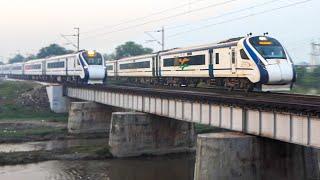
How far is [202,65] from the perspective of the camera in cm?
4172

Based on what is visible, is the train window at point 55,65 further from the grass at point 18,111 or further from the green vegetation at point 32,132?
the green vegetation at point 32,132

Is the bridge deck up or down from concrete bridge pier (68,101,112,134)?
up

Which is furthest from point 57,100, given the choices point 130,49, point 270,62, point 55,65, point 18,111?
point 130,49

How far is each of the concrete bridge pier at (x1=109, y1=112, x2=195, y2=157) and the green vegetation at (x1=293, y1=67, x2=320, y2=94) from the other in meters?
42.9

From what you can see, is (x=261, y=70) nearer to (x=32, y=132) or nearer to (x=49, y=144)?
Answer: (x=49, y=144)

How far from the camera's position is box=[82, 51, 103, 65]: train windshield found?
59906 millimetres

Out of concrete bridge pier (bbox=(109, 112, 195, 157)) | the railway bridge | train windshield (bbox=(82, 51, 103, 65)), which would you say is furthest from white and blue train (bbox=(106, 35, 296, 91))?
train windshield (bbox=(82, 51, 103, 65))

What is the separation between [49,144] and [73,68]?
17.2m

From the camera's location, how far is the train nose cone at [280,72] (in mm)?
31828

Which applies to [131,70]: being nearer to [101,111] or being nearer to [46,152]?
[101,111]

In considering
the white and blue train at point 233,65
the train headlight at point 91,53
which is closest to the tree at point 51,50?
the train headlight at point 91,53

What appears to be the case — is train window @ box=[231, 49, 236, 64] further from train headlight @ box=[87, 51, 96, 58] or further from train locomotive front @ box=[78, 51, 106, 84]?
train headlight @ box=[87, 51, 96, 58]

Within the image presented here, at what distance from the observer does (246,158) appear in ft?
80.7

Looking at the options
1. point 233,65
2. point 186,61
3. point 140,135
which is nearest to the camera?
point 233,65
